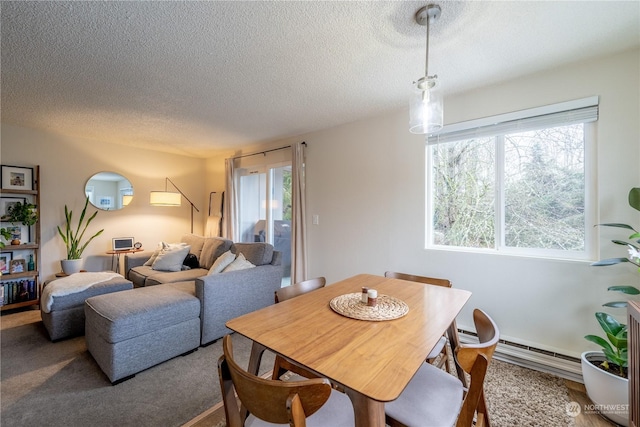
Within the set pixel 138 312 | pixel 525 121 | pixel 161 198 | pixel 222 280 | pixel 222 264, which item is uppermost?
pixel 525 121

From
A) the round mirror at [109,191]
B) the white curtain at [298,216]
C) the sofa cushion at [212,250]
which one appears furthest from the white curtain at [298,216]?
the round mirror at [109,191]

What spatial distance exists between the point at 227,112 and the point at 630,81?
3.39 m

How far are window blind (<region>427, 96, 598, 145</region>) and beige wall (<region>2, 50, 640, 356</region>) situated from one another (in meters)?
0.06

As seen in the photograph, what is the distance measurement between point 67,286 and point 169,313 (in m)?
1.27

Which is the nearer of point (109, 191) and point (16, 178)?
point (16, 178)

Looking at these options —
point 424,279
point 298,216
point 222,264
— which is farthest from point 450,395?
point 298,216

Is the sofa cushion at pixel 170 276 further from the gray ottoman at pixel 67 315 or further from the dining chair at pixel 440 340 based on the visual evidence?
the dining chair at pixel 440 340

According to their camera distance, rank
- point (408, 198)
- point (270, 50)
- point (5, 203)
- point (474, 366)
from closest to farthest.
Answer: point (474, 366) → point (270, 50) → point (408, 198) → point (5, 203)

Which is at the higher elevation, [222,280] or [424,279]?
[424,279]

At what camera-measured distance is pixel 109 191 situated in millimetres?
4082

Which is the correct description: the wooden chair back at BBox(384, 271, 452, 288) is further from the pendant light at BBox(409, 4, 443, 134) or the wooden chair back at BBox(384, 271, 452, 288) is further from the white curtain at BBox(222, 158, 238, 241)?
the white curtain at BBox(222, 158, 238, 241)

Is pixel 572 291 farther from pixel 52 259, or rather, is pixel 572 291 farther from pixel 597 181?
pixel 52 259

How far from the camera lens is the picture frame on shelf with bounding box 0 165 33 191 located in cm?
321

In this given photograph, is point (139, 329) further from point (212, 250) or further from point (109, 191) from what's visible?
point (109, 191)
